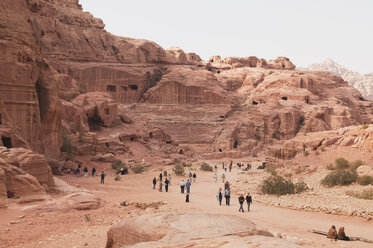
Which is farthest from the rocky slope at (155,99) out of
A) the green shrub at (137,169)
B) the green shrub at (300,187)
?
the green shrub at (300,187)

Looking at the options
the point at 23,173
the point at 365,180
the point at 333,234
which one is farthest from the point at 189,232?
the point at 365,180

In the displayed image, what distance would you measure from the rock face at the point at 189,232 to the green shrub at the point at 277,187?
47.8 ft

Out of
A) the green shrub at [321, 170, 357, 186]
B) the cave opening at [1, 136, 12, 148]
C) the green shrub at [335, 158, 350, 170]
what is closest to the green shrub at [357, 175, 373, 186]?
the green shrub at [321, 170, 357, 186]

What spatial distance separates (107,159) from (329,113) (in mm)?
38606

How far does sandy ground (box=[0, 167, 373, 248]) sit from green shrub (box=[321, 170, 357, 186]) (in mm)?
4523

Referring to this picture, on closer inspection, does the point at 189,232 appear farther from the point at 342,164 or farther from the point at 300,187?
the point at 342,164

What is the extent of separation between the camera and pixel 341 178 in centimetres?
2112

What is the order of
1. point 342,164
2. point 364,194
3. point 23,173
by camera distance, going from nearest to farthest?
point 23,173
point 364,194
point 342,164

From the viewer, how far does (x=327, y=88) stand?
73.7 meters

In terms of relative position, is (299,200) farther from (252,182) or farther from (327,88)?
(327,88)

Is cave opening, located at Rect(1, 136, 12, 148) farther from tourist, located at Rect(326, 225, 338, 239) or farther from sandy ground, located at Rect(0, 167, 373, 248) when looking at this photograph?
tourist, located at Rect(326, 225, 338, 239)

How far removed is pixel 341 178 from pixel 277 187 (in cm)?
331

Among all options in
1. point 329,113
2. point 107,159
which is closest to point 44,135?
point 107,159

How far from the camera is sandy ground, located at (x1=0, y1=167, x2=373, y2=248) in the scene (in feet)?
39.8
